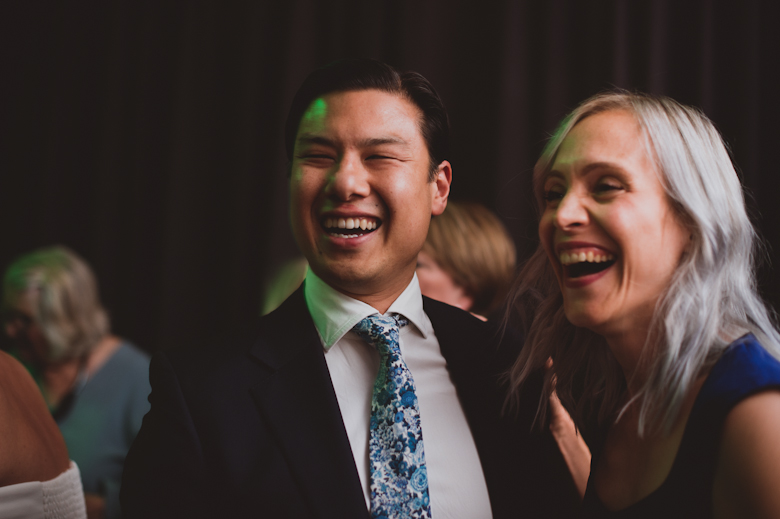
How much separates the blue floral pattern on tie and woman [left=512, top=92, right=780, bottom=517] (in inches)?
12.1

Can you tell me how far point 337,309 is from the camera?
3.90ft

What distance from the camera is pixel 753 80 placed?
6.61 feet

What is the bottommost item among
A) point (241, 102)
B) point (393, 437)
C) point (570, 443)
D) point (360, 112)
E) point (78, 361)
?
point (78, 361)

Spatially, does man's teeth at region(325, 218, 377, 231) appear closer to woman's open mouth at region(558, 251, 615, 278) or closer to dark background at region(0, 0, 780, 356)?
woman's open mouth at region(558, 251, 615, 278)

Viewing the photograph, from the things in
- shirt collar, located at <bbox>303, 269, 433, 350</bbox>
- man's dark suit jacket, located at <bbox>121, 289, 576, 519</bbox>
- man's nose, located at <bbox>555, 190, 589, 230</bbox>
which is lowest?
man's dark suit jacket, located at <bbox>121, 289, 576, 519</bbox>

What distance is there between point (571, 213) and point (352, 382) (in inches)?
20.4

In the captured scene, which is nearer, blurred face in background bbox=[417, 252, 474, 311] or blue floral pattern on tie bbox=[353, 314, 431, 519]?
blue floral pattern on tie bbox=[353, 314, 431, 519]

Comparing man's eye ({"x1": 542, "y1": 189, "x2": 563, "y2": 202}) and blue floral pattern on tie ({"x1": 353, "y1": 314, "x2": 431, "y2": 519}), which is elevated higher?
man's eye ({"x1": 542, "y1": 189, "x2": 563, "y2": 202})

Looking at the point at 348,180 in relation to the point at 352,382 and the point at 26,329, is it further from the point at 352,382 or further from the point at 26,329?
the point at 26,329

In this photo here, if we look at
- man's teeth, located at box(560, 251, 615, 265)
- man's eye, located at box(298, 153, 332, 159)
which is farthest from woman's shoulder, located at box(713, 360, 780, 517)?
man's eye, located at box(298, 153, 332, 159)

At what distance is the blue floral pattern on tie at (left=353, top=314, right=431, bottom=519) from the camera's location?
102 cm

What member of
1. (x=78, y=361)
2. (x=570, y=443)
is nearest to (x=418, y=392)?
(x=570, y=443)

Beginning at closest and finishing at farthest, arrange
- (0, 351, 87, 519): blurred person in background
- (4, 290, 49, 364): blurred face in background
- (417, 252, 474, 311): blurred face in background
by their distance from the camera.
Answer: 1. (0, 351, 87, 519): blurred person in background
2. (417, 252, 474, 311): blurred face in background
3. (4, 290, 49, 364): blurred face in background

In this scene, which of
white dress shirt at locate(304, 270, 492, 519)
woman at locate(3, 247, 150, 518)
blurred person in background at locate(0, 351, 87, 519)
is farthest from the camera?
woman at locate(3, 247, 150, 518)
